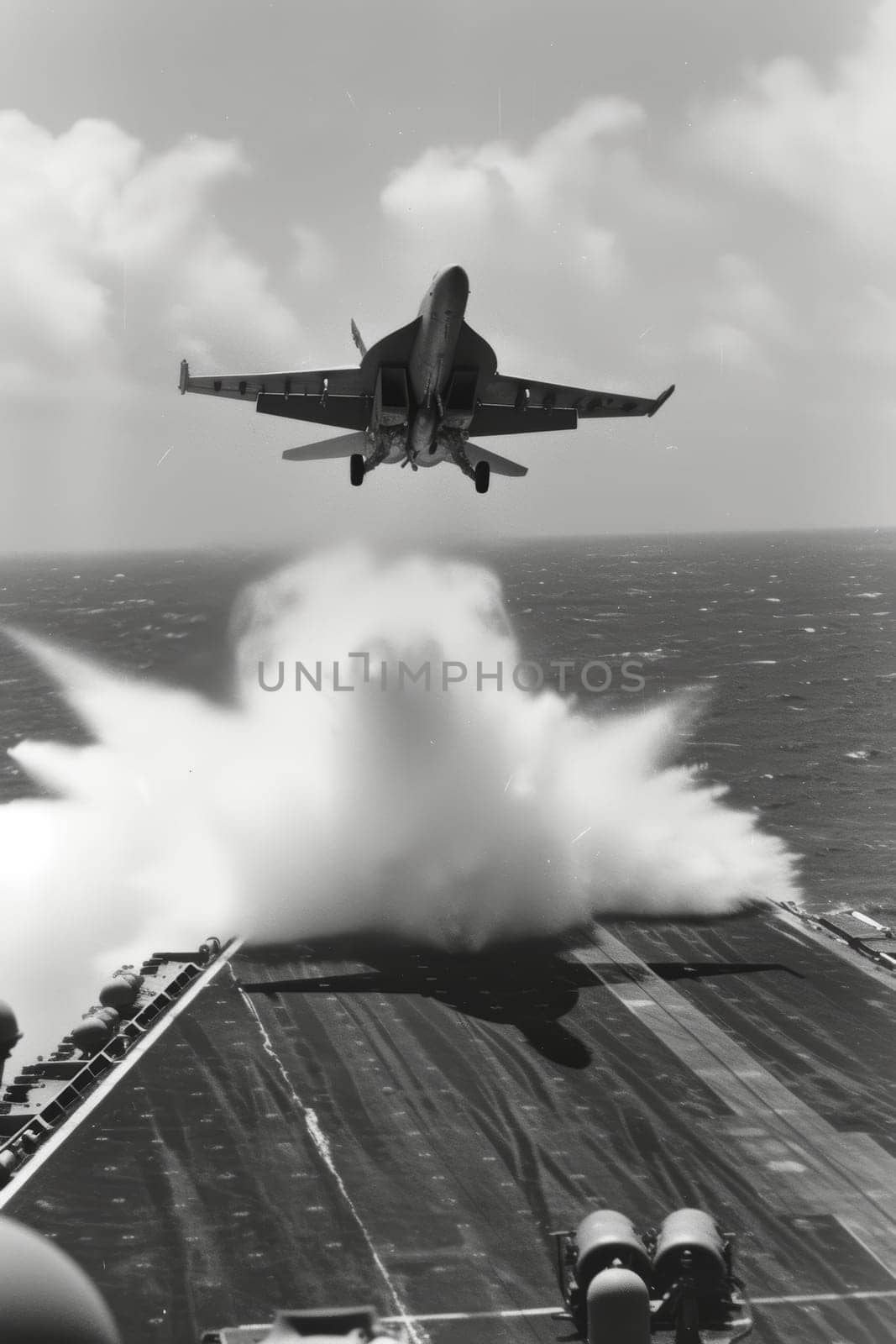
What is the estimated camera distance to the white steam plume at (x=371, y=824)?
61875 millimetres

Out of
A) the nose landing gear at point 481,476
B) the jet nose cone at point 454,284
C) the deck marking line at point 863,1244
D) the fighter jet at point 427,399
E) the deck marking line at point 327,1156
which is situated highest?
the jet nose cone at point 454,284

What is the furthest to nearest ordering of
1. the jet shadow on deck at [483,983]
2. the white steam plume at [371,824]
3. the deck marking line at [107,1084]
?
the white steam plume at [371,824]
the jet shadow on deck at [483,983]
the deck marking line at [107,1084]

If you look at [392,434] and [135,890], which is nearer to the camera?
[392,434]

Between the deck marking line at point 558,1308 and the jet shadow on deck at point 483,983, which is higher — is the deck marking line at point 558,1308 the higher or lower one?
the higher one

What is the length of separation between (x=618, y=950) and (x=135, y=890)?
114 ft

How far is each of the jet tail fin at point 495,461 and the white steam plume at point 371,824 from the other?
21.7m

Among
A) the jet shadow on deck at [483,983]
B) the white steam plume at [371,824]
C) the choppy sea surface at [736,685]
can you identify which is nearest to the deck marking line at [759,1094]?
the jet shadow on deck at [483,983]

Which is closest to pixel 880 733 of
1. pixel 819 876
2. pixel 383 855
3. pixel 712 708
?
pixel 712 708

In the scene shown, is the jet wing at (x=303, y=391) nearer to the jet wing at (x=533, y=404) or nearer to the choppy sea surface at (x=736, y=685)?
the jet wing at (x=533, y=404)

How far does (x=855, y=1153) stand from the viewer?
34719 millimetres

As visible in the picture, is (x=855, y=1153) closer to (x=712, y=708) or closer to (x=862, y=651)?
(x=712, y=708)

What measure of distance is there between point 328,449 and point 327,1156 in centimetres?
2046

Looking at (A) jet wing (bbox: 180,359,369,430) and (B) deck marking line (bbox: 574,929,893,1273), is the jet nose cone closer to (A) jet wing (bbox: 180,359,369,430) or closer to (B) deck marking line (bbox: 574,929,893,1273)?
(A) jet wing (bbox: 180,359,369,430)

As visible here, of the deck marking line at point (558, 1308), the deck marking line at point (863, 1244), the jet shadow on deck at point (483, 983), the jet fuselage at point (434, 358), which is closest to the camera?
the deck marking line at point (558, 1308)
